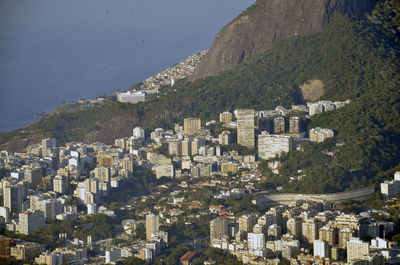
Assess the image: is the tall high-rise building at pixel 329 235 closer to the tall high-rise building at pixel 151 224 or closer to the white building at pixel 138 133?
the tall high-rise building at pixel 151 224

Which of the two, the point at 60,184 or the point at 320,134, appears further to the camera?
the point at 320,134

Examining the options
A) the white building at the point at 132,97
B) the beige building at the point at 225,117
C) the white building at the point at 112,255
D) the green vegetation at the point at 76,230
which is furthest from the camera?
the white building at the point at 132,97

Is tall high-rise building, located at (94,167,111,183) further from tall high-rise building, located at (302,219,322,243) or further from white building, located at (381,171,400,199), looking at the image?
tall high-rise building, located at (302,219,322,243)

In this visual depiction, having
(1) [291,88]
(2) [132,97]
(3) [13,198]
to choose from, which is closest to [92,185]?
(3) [13,198]

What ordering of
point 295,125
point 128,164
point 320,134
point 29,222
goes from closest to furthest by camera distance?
1. point 29,222
2. point 128,164
3. point 320,134
4. point 295,125

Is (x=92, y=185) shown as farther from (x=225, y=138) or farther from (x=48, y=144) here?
(x=225, y=138)

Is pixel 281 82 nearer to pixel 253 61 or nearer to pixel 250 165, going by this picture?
pixel 253 61

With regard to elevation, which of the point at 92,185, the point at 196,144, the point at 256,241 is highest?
the point at 196,144

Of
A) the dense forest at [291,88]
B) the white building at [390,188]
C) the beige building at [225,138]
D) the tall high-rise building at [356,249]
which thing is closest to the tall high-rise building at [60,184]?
the beige building at [225,138]
